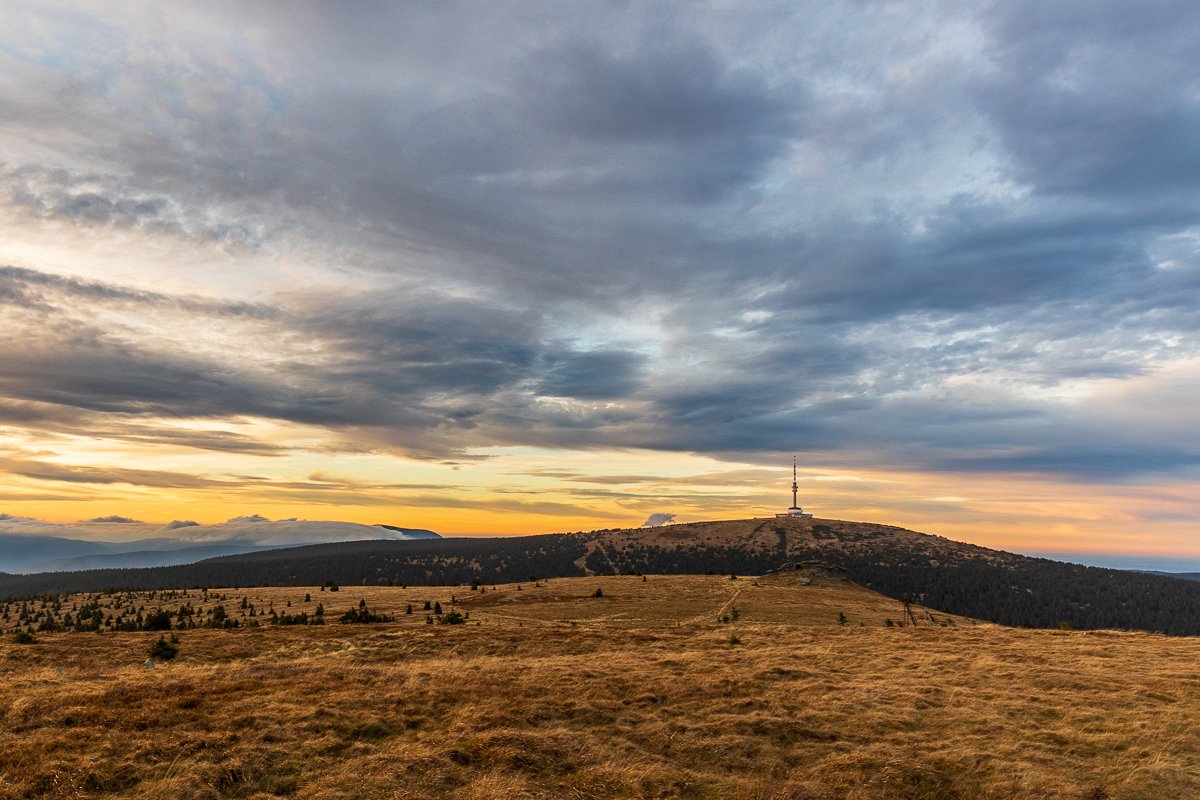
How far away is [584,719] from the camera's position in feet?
59.8

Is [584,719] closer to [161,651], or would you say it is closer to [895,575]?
[161,651]

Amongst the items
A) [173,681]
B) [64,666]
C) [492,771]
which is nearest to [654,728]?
[492,771]

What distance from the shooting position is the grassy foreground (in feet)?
45.2

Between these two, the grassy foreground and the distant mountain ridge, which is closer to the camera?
the grassy foreground

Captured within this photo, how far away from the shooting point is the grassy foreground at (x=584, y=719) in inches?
542

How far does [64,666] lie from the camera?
2494 cm

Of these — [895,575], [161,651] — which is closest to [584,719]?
[161,651]

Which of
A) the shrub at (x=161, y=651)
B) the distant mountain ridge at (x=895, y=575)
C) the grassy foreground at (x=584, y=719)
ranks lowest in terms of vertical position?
the distant mountain ridge at (x=895, y=575)

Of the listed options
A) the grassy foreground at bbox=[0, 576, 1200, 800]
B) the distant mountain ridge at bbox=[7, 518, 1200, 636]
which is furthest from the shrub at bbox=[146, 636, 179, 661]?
the distant mountain ridge at bbox=[7, 518, 1200, 636]

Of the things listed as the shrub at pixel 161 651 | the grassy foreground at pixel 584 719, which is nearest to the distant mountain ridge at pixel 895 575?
the shrub at pixel 161 651

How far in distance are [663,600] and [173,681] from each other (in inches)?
1723

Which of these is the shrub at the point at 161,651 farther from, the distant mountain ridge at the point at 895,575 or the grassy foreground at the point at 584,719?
the distant mountain ridge at the point at 895,575

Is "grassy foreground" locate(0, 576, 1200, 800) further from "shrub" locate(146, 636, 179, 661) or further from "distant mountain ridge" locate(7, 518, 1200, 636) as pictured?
"distant mountain ridge" locate(7, 518, 1200, 636)

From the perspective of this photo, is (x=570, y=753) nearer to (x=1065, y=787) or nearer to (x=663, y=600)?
(x=1065, y=787)
